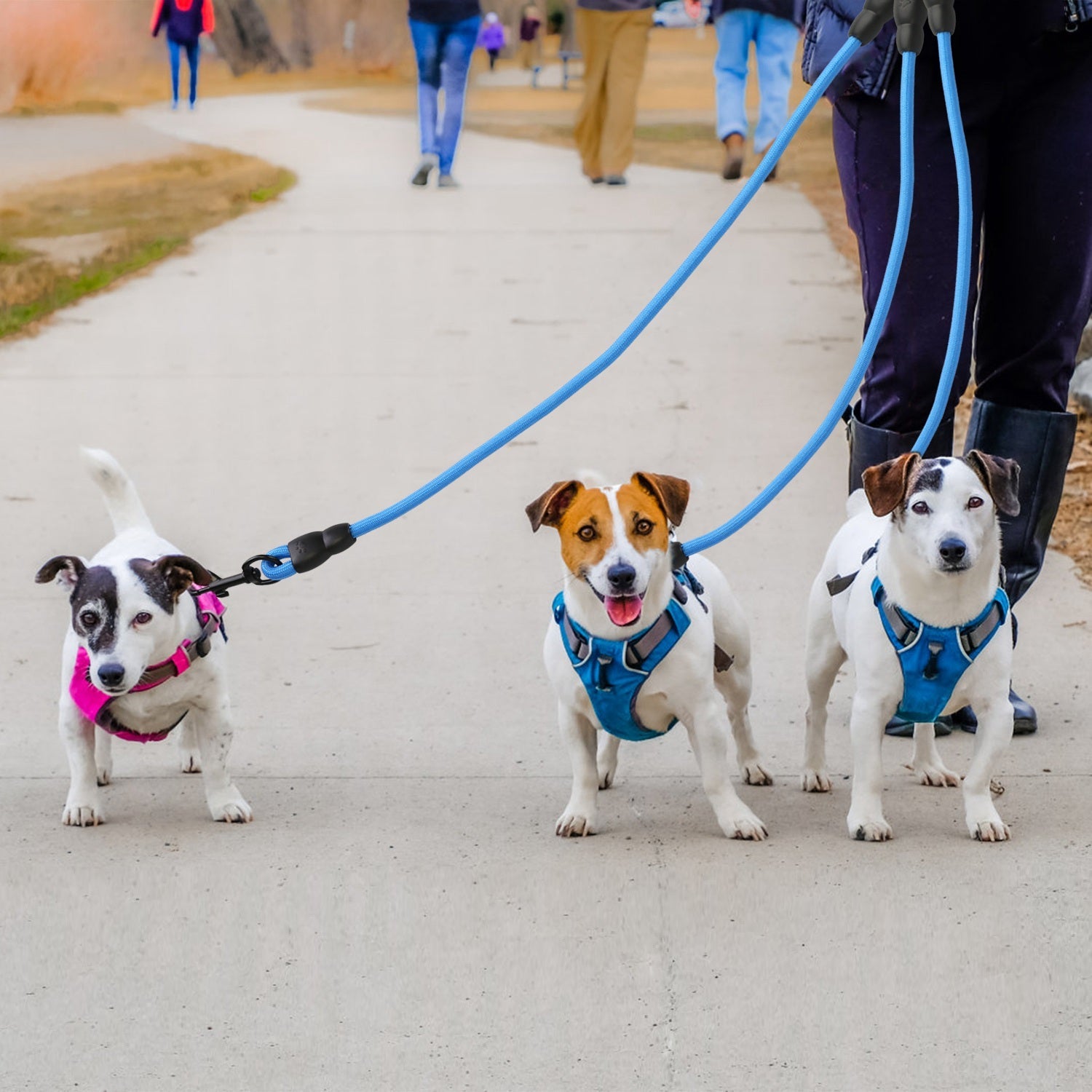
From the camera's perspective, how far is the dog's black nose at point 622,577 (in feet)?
12.6

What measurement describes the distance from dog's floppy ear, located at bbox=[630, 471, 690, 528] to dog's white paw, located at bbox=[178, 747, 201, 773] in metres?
1.45

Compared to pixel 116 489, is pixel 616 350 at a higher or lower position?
higher

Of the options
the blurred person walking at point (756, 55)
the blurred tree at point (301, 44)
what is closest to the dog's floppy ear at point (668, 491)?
the blurred person walking at point (756, 55)

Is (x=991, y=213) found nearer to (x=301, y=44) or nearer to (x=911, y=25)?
(x=911, y=25)

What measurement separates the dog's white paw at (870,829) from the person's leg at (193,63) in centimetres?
2565

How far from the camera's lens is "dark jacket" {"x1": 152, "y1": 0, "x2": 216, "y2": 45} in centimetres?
2738

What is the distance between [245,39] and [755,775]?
3212 cm

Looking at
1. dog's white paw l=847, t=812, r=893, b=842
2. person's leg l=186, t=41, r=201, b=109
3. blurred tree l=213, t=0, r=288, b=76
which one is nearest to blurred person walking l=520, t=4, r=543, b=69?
blurred tree l=213, t=0, r=288, b=76

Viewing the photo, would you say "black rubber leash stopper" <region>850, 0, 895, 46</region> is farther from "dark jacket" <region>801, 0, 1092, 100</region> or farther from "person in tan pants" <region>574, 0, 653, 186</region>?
"person in tan pants" <region>574, 0, 653, 186</region>

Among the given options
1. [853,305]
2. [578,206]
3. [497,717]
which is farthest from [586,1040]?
[578,206]

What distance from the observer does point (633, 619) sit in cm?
390

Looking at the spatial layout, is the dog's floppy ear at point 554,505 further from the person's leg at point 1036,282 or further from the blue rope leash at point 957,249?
the person's leg at point 1036,282

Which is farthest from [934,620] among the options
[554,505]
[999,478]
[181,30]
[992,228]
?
[181,30]

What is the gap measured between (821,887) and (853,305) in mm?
7851
